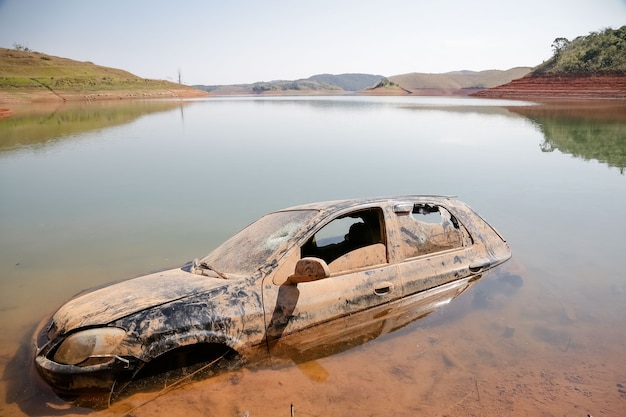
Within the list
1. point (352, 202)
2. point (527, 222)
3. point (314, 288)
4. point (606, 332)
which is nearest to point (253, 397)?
point (314, 288)

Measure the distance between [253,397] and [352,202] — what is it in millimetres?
2200

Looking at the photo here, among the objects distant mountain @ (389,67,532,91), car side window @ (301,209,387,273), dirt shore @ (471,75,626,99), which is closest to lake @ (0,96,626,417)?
car side window @ (301,209,387,273)

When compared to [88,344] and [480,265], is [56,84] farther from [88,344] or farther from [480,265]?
[480,265]

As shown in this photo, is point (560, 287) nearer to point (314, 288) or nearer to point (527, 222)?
point (527, 222)

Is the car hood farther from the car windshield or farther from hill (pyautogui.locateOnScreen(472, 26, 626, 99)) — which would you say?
hill (pyautogui.locateOnScreen(472, 26, 626, 99))

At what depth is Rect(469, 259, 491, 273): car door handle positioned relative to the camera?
534cm

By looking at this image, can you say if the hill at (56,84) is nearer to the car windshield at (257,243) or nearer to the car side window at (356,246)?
the car windshield at (257,243)

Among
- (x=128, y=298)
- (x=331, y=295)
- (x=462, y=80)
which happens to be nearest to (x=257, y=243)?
(x=331, y=295)

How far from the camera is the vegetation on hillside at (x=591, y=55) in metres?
59.4

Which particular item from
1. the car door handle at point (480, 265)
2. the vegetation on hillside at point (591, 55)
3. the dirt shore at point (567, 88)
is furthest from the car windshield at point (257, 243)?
the vegetation on hillside at point (591, 55)

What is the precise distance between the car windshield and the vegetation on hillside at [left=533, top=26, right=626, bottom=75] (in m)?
69.1

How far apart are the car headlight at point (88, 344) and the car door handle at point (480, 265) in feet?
13.3

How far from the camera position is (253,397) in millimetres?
3605

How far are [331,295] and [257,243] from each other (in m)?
0.94
